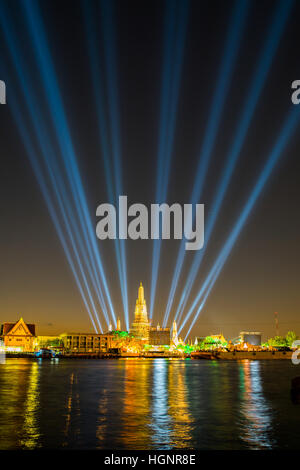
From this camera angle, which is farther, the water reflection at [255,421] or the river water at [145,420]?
the water reflection at [255,421]

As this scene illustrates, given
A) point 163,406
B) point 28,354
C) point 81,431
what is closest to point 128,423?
point 81,431

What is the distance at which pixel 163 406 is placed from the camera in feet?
101

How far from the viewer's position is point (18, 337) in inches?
6747

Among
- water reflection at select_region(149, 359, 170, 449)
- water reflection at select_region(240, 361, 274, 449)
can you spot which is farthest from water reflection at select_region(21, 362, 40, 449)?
water reflection at select_region(240, 361, 274, 449)

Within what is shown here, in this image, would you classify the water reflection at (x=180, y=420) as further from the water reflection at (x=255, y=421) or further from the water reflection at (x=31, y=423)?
the water reflection at (x=31, y=423)

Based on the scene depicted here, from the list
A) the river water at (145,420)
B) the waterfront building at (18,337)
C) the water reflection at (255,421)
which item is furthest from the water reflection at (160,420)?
the waterfront building at (18,337)

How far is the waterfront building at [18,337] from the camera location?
169 meters

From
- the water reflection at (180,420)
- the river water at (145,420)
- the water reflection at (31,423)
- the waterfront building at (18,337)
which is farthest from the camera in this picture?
the waterfront building at (18,337)

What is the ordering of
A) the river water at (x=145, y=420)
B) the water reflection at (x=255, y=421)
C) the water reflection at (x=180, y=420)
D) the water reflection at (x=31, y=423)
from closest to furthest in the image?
the water reflection at (x=31, y=423), the river water at (x=145, y=420), the water reflection at (x=180, y=420), the water reflection at (x=255, y=421)

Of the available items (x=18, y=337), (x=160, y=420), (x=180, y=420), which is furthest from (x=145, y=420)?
(x=18, y=337)

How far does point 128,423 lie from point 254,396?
1778cm

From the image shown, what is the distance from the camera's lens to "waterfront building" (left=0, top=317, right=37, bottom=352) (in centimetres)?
16925
